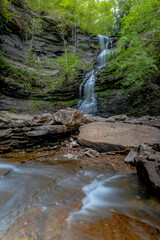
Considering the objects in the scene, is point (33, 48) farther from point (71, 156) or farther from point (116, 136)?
point (71, 156)

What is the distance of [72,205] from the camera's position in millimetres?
1539

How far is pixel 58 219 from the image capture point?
1.25m

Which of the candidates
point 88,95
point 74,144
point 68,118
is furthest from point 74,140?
point 88,95

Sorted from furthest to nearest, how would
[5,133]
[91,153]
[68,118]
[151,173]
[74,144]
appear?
[68,118] → [74,144] → [5,133] → [91,153] → [151,173]

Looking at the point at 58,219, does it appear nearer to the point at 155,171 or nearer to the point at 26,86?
the point at 155,171

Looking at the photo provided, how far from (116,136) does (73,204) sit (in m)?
3.38

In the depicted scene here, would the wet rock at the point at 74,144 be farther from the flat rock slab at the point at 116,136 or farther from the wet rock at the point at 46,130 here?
the wet rock at the point at 46,130

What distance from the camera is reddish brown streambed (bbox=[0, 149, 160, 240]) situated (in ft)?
3.55

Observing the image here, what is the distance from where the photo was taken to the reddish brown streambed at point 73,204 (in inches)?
42.6

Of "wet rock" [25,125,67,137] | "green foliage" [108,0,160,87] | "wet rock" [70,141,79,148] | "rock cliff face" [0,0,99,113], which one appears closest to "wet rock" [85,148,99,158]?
"wet rock" [70,141,79,148]

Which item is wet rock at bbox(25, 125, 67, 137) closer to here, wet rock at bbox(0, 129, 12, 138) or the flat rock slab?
wet rock at bbox(0, 129, 12, 138)

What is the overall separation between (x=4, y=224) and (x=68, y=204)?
0.72 meters

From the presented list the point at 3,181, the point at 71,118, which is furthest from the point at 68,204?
the point at 71,118

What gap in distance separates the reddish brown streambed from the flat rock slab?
1280mm
